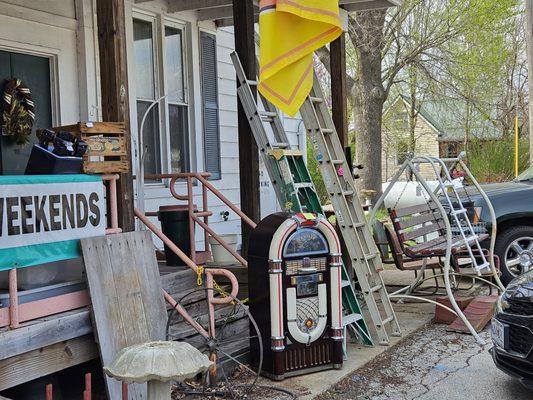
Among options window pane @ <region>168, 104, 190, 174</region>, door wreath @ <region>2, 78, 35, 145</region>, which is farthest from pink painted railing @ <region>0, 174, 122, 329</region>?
window pane @ <region>168, 104, 190, 174</region>

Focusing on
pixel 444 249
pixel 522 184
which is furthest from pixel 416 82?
pixel 444 249

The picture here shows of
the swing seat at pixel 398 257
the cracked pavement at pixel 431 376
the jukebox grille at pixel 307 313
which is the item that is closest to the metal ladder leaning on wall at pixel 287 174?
the cracked pavement at pixel 431 376

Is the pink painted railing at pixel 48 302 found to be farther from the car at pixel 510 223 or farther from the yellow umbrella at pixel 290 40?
the car at pixel 510 223

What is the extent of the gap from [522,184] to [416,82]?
34.9ft

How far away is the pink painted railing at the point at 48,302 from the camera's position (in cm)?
377

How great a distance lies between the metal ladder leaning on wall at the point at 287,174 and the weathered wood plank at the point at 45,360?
2221mm

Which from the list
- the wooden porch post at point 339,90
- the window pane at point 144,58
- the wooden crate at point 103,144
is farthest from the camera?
the window pane at point 144,58

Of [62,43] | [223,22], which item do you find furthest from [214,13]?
[62,43]

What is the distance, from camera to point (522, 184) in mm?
9508

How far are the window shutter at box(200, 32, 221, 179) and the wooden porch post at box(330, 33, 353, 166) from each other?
2.27 metres

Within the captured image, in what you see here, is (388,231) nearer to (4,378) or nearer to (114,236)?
(114,236)

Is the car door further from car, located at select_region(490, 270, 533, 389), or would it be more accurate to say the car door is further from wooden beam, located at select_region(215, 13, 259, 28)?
car, located at select_region(490, 270, 533, 389)

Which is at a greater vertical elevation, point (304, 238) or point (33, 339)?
point (304, 238)

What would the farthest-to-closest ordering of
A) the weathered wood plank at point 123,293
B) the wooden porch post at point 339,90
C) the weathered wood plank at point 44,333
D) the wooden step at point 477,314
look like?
1. the wooden porch post at point 339,90
2. the wooden step at point 477,314
3. the weathered wood plank at point 123,293
4. the weathered wood plank at point 44,333
